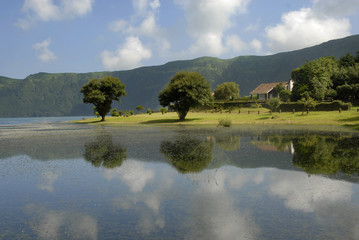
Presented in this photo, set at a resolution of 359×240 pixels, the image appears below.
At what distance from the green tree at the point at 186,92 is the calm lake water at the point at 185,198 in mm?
56372

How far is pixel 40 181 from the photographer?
1706 centimetres

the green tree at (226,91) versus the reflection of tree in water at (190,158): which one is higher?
the green tree at (226,91)

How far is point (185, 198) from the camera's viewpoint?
12.8m

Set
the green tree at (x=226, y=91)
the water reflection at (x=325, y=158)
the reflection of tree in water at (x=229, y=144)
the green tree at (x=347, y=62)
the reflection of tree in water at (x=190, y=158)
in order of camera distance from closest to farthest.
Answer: the water reflection at (x=325, y=158)
the reflection of tree in water at (x=190, y=158)
the reflection of tree in water at (x=229, y=144)
the green tree at (x=347, y=62)
the green tree at (x=226, y=91)

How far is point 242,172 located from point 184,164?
4.36 m

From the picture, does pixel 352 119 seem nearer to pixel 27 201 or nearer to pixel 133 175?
pixel 133 175

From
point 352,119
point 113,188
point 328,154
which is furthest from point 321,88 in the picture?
point 113,188

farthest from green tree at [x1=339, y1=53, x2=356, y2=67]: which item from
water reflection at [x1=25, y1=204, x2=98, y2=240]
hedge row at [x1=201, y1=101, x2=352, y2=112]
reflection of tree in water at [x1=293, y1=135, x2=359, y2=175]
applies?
water reflection at [x1=25, y1=204, x2=98, y2=240]

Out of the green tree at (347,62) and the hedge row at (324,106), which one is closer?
the hedge row at (324,106)

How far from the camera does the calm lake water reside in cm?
949

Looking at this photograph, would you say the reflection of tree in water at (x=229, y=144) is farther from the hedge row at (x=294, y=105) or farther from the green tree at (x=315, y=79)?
the green tree at (x=315, y=79)

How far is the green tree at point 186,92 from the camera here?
7900 centimetres

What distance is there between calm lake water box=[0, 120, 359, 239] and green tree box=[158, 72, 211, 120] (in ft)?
185

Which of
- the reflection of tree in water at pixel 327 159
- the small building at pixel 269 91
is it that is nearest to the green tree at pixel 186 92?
the reflection of tree in water at pixel 327 159
